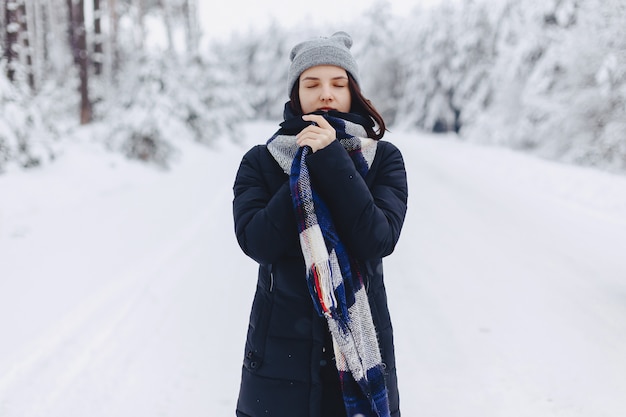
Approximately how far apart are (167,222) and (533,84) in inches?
614

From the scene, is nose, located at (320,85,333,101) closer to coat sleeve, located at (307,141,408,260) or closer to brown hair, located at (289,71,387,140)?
brown hair, located at (289,71,387,140)

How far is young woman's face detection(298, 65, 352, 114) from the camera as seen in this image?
1.69m

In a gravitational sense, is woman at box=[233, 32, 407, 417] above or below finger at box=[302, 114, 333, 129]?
below

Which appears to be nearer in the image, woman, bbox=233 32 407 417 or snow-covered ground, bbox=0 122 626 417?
woman, bbox=233 32 407 417

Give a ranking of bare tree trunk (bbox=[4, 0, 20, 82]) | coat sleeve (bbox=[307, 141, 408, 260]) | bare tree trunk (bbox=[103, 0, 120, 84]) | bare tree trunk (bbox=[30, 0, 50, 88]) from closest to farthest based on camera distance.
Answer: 1. coat sleeve (bbox=[307, 141, 408, 260])
2. bare tree trunk (bbox=[4, 0, 20, 82])
3. bare tree trunk (bbox=[103, 0, 120, 84])
4. bare tree trunk (bbox=[30, 0, 50, 88])

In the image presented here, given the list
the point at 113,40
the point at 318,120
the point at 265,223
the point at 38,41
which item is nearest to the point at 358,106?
the point at 318,120

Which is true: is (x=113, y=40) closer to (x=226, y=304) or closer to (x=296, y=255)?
(x=226, y=304)

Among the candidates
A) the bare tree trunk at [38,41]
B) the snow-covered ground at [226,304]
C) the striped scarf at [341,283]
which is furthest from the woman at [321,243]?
the bare tree trunk at [38,41]

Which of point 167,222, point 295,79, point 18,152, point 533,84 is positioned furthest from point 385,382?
point 533,84

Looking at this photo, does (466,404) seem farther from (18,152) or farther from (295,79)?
(18,152)

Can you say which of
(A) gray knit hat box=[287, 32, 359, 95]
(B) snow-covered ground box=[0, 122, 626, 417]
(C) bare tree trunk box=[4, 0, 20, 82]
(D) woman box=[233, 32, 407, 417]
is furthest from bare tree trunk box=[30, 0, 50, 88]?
(D) woman box=[233, 32, 407, 417]

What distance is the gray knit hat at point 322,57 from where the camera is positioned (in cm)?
169

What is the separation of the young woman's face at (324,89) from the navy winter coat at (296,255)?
215 mm

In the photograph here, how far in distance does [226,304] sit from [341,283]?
10.7 ft
